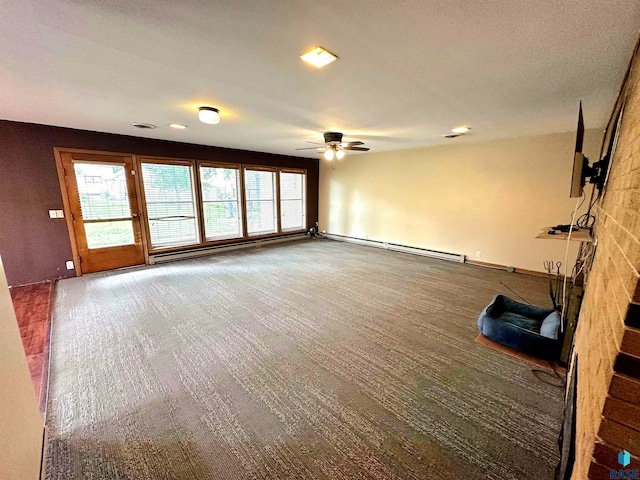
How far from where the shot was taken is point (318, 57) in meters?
1.84

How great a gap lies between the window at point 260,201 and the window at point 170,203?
4.50ft

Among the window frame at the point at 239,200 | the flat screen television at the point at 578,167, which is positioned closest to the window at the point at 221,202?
the window frame at the point at 239,200

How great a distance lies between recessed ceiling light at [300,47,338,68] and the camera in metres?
1.76

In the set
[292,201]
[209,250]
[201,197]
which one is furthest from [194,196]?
[292,201]

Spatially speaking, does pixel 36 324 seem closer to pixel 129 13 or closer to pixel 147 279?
pixel 147 279

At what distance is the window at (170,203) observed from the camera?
5.11 meters

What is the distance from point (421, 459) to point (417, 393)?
0.52 m

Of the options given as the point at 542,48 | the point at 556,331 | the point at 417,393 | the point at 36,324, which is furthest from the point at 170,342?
the point at 542,48

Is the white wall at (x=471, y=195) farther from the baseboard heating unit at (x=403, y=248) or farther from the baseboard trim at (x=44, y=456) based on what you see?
the baseboard trim at (x=44, y=456)

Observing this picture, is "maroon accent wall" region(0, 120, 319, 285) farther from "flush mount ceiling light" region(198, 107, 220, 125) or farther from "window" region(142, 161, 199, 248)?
"flush mount ceiling light" region(198, 107, 220, 125)

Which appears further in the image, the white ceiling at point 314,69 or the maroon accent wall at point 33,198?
the maroon accent wall at point 33,198

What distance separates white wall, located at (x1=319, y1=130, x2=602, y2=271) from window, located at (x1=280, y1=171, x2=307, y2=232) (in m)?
1.27

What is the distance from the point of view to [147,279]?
4.39 metres

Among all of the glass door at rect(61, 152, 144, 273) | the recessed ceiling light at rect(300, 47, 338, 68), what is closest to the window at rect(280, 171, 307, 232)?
the glass door at rect(61, 152, 144, 273)
